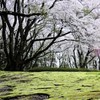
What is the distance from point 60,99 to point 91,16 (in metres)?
13.4

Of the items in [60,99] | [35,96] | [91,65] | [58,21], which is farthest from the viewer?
[91,65]

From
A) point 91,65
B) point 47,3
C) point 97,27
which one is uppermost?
point 47,3

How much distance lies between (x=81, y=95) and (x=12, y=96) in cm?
99

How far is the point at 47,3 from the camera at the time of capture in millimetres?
16125

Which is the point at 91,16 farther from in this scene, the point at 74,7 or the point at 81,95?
the point at 81,95

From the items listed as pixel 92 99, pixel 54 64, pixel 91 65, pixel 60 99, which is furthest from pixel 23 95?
pixel 91 65

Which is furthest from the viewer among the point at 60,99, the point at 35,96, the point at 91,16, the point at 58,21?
the point at 91,16

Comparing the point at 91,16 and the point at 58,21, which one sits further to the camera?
the point at 91,16

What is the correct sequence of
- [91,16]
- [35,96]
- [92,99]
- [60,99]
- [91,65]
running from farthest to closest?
[91,65] < [91,16] < [35,96] < [60,99] < [92,99]

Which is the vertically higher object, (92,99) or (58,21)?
(58,21)

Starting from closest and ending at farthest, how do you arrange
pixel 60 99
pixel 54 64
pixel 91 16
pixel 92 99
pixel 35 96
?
1. pixel 92 99
2. pixel 60 99
3. pixel 35 96
4. pixel 91 16
5. pixel 54 64

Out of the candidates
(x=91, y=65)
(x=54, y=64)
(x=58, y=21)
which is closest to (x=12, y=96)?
(x=58, y=21)

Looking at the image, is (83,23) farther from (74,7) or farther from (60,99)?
(60,99)

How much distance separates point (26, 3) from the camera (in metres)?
16.6
